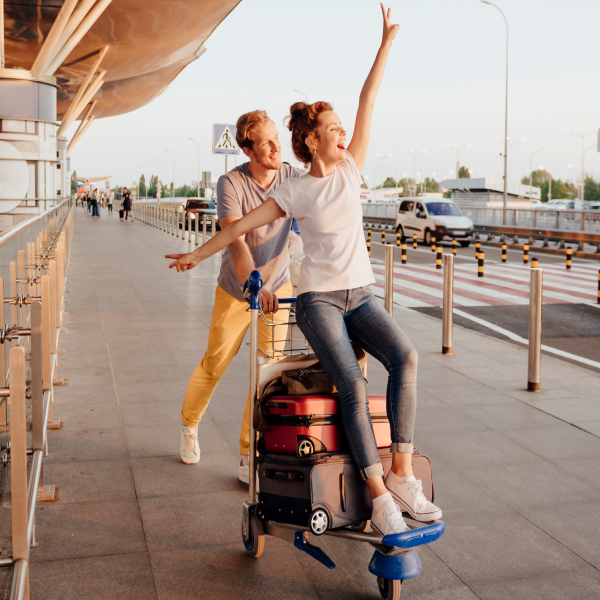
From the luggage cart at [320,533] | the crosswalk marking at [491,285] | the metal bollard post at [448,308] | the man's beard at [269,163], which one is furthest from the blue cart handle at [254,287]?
the crosswalk marking at [491,285]

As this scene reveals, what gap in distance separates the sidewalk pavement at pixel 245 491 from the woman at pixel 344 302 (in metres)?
0.49

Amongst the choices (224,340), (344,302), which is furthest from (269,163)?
(344,302)

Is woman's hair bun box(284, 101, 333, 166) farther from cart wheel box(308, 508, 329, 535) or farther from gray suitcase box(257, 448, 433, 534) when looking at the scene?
cart wheel box(308, 508, 329, 535)

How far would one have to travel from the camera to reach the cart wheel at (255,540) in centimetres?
314

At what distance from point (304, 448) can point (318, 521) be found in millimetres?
285

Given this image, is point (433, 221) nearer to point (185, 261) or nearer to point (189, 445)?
point (189, 445)

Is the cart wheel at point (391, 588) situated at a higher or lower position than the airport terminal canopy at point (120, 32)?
lower

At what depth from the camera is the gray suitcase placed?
2875mm

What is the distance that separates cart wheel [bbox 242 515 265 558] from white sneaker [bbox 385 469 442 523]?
0.60 meters

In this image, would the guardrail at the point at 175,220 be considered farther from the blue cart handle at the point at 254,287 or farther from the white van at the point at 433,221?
the blue cart handle at the point at 254,287

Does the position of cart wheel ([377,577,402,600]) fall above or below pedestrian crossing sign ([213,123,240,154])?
below

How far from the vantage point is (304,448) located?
296 centimetres

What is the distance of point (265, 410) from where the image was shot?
3.13 meters

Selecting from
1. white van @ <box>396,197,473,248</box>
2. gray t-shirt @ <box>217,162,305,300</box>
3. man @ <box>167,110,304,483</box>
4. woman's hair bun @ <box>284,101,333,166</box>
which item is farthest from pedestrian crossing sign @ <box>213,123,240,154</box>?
white van @ <box>396,197,473,248</box>
